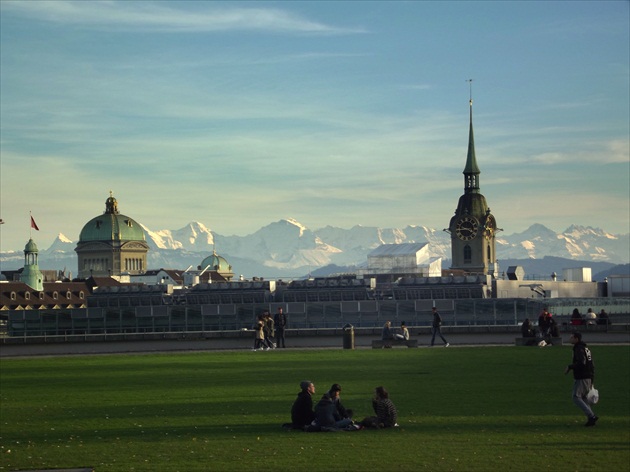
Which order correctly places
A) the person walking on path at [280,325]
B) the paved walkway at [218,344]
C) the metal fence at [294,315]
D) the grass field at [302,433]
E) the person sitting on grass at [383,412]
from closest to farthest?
1. the grass field at [302,433]
2. the person sitting on grass at [383,412]
3. the person walking on path at [280,325]
4. the paved walkway at [218,344]
5. the metal fence at [294,315]

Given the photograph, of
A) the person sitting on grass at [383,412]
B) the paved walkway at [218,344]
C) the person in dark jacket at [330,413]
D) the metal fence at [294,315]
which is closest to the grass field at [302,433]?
the person sitting on grass at [383,412]

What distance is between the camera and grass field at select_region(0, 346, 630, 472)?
22.4m

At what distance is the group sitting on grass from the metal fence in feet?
239

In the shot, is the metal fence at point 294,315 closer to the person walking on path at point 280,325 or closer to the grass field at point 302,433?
the person walking on path at point 280,325

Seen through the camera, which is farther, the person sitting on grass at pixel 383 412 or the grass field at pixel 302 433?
the person sitting on grass at pixel 383 412

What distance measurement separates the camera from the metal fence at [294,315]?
331 ft

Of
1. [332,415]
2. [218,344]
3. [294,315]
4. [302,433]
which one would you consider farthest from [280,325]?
[294,315]

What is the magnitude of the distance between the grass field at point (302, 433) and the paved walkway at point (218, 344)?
17.0m

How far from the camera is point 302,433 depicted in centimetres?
2636

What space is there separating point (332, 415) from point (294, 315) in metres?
84.1

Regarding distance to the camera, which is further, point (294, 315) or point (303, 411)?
point (294, 315)

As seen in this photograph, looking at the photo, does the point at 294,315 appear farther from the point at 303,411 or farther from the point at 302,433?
the point at 302,433

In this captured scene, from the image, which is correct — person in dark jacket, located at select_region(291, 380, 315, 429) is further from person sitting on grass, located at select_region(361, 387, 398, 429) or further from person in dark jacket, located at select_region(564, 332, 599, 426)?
person in dark jacket, located at select_region(564, 332, 599, 426)

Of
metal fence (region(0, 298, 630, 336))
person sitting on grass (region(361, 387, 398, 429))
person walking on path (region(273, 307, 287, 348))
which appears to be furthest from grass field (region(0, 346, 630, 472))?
metal fence (region(0, 298, 630, 336))
